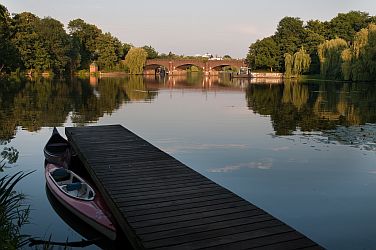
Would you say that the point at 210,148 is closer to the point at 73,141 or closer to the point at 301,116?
the point at 73,141

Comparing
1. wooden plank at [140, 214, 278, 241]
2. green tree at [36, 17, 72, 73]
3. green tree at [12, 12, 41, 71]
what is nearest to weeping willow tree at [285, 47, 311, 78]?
green tree at [36, 17, 72, 73]

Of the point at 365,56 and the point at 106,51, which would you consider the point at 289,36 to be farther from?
the point at 106,51

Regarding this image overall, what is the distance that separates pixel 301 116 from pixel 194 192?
819 inches

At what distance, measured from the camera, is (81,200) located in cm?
971

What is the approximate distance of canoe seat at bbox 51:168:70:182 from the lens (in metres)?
12.2

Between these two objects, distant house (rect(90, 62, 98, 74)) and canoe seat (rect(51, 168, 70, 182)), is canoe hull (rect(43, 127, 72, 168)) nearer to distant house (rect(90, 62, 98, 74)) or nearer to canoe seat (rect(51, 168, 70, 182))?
canoe seat (rect(51, 168, 70, 182))

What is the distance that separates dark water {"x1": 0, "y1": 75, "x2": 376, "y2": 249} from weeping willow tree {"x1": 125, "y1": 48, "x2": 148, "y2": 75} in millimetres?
83514

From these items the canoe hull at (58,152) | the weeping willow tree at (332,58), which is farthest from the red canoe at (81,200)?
the weeping willow tree at (332,58)

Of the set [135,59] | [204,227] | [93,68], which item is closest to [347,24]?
[135,59]

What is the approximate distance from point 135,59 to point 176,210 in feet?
370

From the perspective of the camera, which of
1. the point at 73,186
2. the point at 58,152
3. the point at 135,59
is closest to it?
the point at 73,186

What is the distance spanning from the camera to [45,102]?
3703 centimetres

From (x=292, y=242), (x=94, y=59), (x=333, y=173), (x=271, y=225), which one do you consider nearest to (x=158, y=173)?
(x=271, y=225)

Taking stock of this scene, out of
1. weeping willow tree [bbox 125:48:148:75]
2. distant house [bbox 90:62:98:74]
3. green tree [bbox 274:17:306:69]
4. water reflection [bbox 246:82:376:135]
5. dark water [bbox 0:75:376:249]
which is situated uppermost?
green tree [bbox 274:17:306:69]
